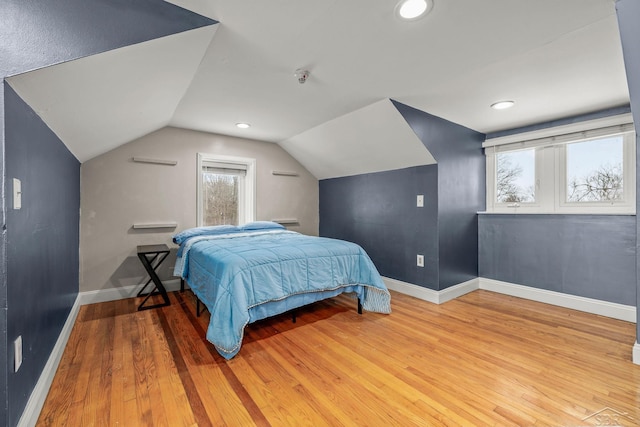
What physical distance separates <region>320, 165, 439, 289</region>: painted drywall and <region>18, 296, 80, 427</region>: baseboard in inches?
125

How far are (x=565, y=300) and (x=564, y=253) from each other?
0.49 meters

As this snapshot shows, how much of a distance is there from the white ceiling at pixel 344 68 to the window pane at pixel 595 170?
38 cm

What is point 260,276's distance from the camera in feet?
7.14

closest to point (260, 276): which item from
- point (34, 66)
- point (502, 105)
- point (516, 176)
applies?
point (34, 66)

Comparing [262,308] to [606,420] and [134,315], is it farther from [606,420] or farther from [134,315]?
[606,420]

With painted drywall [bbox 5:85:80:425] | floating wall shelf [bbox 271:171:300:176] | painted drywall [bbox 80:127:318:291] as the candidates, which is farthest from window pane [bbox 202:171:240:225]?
painted drywall [bbox 5:85:80:425]

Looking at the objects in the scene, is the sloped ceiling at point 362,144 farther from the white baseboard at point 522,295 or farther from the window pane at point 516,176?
the white baseboard at point 522,295

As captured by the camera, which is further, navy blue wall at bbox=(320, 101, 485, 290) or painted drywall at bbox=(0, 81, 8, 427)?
navy blue wall at bbox=(320, 101, 485, 290)

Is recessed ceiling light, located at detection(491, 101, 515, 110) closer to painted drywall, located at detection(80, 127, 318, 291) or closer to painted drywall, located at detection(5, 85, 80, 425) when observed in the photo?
painted drywall, located at detection(80, 127, 318, 291)

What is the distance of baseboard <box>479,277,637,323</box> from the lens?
2.64 m

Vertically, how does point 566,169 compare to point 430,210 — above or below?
above

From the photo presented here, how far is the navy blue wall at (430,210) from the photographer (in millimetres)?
3129

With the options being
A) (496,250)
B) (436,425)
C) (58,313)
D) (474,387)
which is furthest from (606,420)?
(58,313)

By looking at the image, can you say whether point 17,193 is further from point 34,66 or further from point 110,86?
point 110,86
